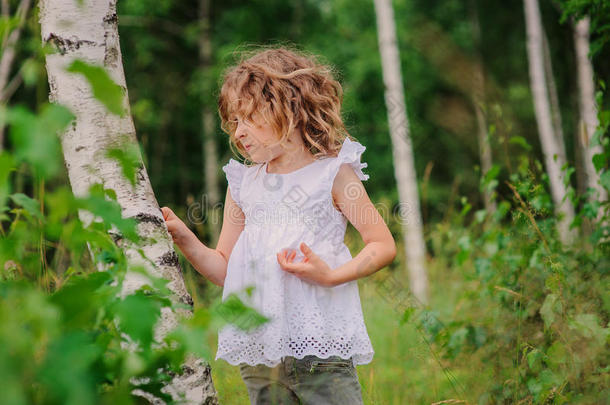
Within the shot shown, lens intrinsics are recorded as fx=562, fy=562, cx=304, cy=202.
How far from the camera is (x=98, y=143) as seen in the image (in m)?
1.52

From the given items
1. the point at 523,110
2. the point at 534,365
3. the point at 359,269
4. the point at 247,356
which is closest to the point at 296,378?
the point at 247,356

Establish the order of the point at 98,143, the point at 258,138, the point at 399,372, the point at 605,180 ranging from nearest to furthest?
the point at 98,143
the point at 258,138
the point at 605,180
the point at 399,372

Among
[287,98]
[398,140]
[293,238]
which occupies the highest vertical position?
[287,98]

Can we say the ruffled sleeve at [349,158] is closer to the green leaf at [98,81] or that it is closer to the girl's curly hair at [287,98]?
the girl's curly hair at [287,98]

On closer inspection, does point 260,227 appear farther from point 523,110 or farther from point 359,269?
point 523,110

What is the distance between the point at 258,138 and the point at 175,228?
38 cm

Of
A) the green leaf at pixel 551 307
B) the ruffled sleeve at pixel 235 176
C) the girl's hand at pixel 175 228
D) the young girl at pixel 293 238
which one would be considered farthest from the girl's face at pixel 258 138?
the green leaf at pixel 551 307

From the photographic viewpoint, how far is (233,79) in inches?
72.6

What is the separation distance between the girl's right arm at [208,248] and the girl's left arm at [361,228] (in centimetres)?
37

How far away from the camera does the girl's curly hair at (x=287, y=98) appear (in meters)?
1.75

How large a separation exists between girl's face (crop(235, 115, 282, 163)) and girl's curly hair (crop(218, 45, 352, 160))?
0.02 m

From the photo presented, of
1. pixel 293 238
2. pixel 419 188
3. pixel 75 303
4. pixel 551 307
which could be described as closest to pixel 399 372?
pixel 551 307

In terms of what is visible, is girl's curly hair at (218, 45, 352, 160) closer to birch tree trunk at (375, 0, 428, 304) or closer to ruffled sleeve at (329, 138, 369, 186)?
ruffled sleeve at (329, 138, 369, 186)

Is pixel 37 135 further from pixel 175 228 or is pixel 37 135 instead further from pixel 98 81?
pixel 175 228
